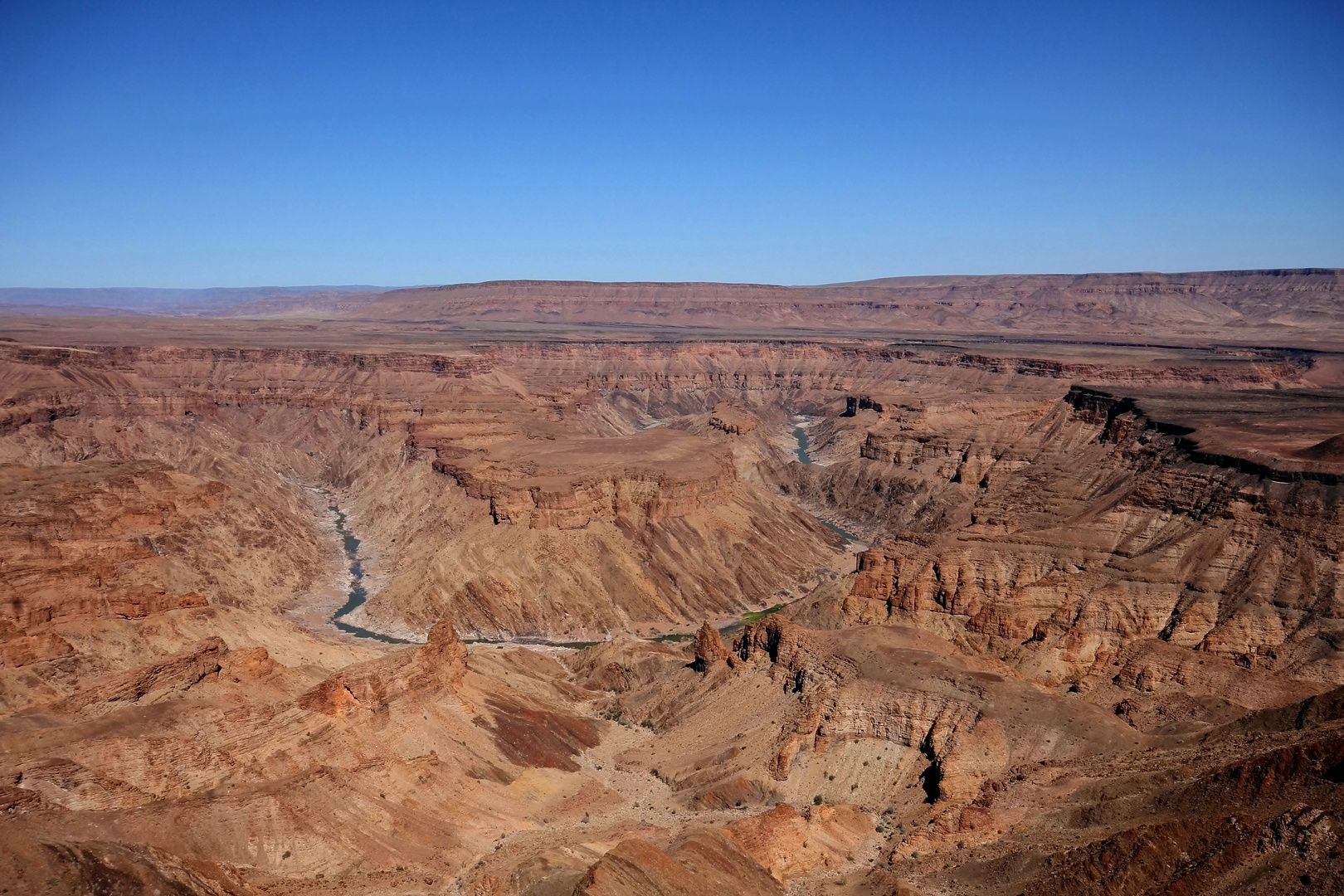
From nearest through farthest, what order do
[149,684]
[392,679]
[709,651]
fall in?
[149,684] → [392,679] → [709,651]

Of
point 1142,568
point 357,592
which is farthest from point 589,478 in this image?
point 1142,568

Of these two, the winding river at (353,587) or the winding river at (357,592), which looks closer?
the winding river at (353,587)

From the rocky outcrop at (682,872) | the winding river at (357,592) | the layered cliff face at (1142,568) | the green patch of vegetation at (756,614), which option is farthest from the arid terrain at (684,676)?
the winding river at (357,592)

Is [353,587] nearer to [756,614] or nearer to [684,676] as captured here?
[756,614]

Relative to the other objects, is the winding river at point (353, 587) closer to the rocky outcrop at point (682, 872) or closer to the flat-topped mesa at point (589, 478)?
the flat-topped mesa at point (589, 478)

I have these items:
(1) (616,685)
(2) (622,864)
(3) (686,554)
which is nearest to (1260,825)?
(2) (622,864)
